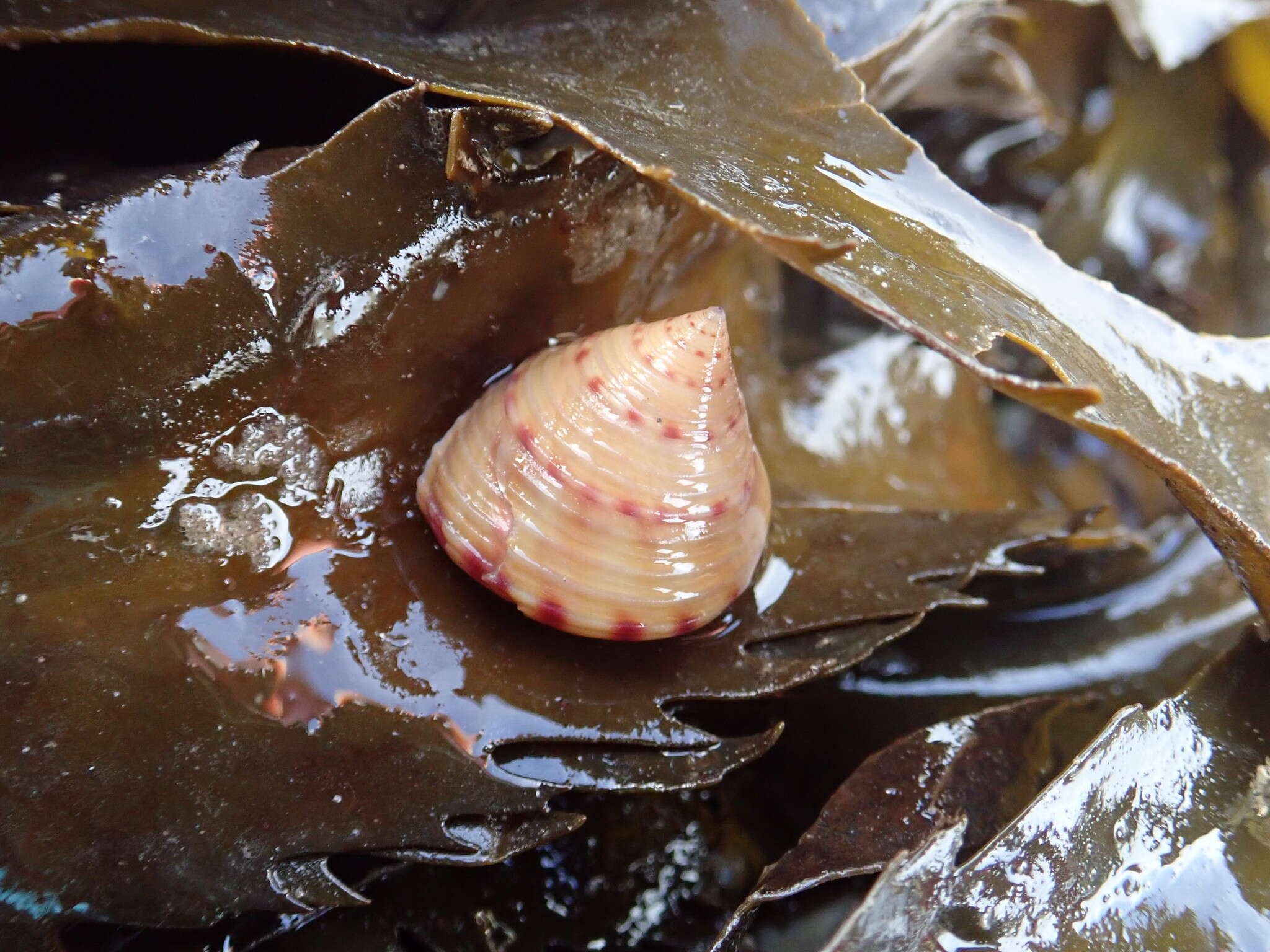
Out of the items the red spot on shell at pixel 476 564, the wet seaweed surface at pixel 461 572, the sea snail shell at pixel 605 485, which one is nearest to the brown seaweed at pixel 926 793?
the wet seaweed surface at pixel 461 572

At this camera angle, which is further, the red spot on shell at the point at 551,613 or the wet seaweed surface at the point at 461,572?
the red spot on shell at the point at 551,613

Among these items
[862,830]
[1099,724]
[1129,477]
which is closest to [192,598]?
[862,830]

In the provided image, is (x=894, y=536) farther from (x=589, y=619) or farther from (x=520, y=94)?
(x=520, y=94)

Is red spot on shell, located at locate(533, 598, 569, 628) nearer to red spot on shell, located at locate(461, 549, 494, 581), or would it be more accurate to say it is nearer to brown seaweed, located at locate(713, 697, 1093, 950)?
red spot on shell, located at locate(461, 549, 494, 581)

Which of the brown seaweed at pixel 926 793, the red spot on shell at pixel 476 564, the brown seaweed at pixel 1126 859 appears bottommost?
the brown seaweed at pixel 926 793

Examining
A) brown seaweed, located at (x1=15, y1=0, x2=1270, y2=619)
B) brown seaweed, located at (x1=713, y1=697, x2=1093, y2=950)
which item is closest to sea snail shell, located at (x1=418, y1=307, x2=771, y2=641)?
brown seaweed, located at (x1=15, y1=0, x2=1270, y2=619)

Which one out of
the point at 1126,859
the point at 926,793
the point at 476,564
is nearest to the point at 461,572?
the point at 476,564

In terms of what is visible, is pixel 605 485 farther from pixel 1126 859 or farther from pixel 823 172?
pixel 1126 859

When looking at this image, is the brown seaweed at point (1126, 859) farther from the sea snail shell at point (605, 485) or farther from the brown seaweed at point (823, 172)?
the sea snail shell at point (605, 485)
